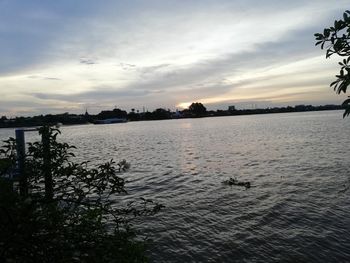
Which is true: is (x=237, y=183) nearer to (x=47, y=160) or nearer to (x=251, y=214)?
(x=251, y=214)

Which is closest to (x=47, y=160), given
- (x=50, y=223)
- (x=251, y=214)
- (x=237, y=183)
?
(x=50, y=223)

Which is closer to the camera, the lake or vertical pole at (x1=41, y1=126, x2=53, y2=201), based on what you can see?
vertical pole at (x1=41, y1=126, x2=53, y2=201)

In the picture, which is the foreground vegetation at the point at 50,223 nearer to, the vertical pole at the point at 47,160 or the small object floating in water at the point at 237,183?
the vertical pole at the point at 47,160

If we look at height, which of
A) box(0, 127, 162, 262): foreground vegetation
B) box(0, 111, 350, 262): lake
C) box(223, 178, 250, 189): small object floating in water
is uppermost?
box(0, 127, 162, 262): foreground vegetation

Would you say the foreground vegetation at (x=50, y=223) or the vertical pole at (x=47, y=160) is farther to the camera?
the vertical pole at (x=47, y=160)

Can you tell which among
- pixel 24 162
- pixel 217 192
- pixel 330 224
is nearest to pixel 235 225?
pixel 330 224

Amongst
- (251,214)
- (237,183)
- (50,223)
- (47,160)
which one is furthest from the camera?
(237,183)

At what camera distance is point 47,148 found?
19.2ft

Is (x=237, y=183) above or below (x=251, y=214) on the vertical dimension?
above

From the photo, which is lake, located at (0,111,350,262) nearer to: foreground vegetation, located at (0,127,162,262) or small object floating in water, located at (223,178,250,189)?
small object floating in water, located at (223,178,250,189)

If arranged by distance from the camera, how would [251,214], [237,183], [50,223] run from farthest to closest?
[237,183]
[251,214]
[50,223]

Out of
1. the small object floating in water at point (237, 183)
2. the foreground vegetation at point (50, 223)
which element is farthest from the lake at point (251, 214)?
the foreground vegetation at point (50, 223)

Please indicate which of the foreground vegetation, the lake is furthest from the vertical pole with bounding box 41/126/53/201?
the lake

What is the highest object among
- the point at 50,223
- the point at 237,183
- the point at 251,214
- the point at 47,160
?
the point at 47,160
